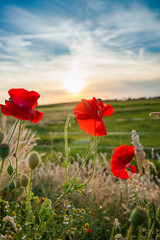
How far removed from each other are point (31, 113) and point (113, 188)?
1.41 m

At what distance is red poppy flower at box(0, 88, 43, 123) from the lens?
113 cm

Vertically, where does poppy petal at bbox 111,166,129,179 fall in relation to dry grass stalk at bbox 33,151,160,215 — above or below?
above

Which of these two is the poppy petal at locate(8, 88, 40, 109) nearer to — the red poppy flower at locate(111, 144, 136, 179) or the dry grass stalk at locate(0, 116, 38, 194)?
the red poppy flower at locate(111, 144, 136, 179)

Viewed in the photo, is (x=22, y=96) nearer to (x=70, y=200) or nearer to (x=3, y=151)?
(x=3, y=151)

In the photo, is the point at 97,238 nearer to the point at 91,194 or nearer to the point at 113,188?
the point at 91,194

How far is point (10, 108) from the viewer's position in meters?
1.14

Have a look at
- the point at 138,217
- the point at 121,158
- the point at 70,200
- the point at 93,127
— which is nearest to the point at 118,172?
the point at 121,158

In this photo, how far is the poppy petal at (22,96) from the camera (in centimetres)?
115

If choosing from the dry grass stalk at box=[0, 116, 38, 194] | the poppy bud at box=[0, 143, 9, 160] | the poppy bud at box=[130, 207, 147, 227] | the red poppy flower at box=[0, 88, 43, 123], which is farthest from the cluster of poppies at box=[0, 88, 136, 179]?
the dry grass stalk at box=[0, 116, 38, 194]

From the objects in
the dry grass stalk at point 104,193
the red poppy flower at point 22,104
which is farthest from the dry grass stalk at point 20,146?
the red poppy flower at point 22,104

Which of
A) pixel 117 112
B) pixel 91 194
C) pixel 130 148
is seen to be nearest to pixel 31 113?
pixel 130 148

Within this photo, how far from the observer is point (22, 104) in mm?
1159

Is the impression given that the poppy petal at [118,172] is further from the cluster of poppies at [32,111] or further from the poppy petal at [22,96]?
the poppy petal at [22,96]

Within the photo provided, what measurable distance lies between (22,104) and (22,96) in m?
0.03
